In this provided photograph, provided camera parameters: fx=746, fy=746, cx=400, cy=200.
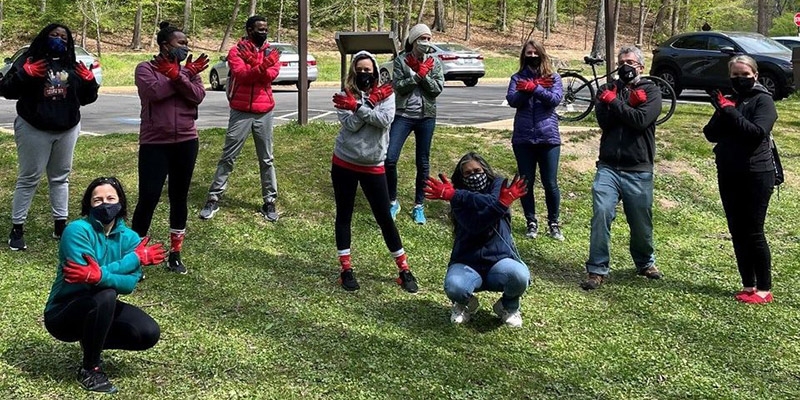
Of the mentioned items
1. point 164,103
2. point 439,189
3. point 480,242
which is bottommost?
point 480,242

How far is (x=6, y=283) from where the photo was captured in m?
4.68

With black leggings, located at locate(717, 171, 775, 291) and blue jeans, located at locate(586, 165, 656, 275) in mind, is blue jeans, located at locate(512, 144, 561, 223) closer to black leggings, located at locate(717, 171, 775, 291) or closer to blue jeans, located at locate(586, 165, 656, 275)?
blue jeans, located at locate(586, 165, 656, 275)

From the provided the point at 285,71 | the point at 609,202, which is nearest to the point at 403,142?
the point at 609,202

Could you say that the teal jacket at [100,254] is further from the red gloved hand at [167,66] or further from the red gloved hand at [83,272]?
the red gloved hand at [167,66]

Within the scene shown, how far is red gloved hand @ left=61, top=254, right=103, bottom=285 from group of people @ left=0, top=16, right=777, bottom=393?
12.4 inches

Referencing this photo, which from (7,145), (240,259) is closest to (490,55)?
(7,145)

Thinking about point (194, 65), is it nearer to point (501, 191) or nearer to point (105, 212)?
point (105, 212)

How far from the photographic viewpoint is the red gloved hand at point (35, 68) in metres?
4.90

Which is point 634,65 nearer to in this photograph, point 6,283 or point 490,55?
point 6,283

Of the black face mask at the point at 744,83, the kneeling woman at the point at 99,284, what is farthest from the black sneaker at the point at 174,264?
the black face mask at the point at 744,83

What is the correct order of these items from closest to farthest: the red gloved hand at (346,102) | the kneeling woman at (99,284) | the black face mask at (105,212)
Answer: the kneeling woman at (99,284), the black face mask at (105,212), the red gloved hand at (346,102)

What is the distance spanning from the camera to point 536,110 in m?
5.97

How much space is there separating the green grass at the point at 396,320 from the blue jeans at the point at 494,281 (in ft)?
0.70

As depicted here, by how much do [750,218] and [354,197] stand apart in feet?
8.45
